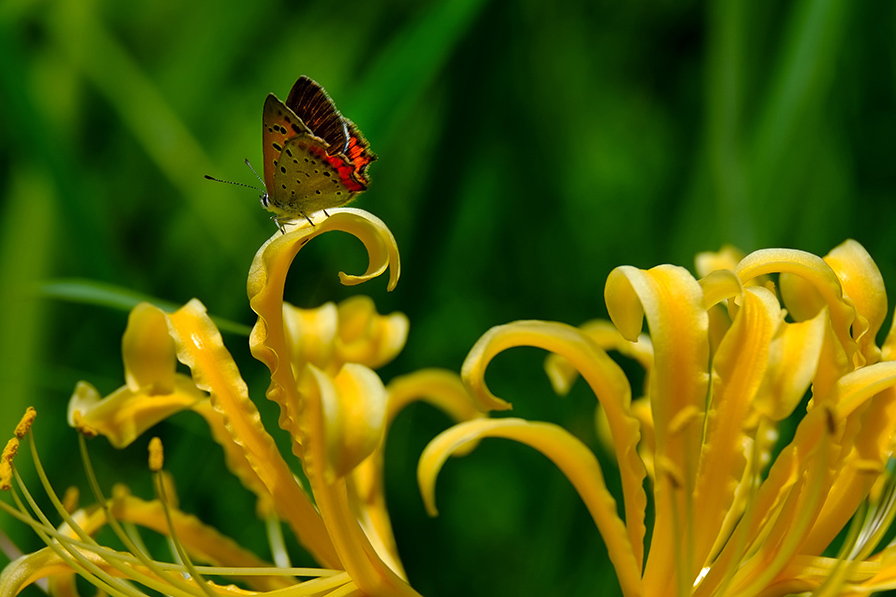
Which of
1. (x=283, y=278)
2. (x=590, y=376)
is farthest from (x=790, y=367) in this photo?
(x=283, y=278)

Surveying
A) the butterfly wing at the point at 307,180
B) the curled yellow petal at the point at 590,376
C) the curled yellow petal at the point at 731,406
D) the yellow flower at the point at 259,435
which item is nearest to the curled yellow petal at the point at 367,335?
the yellow flower at the point at 259,435

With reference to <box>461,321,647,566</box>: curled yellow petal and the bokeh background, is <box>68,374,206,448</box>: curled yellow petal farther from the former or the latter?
<box>461,321,647,566</box>: curled yellow petal

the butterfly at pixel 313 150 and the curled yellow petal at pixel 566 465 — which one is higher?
the butterfly at pixel 313 150

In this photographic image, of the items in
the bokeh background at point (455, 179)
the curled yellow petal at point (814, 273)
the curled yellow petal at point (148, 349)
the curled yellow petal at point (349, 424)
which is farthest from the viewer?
the bokeh background at point (455, 179)

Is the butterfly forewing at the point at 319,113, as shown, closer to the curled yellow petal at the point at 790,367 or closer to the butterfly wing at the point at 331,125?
the butterfly wing at the point at 331,125

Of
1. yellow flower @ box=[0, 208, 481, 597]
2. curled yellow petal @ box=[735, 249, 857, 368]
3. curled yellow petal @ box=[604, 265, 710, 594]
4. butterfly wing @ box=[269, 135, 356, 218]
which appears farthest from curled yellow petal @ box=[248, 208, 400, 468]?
curled yellow petal @ box=[735, 249, 857, 368]

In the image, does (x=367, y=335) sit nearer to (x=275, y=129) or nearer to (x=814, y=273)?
(x=275, y=129)

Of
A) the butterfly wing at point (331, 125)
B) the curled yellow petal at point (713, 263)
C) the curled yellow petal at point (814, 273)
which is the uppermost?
the curled yellow petal at point (814, 273)
